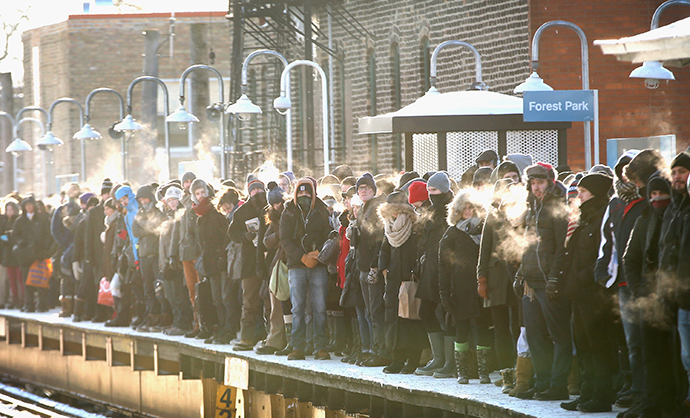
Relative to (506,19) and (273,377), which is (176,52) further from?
(273,377)

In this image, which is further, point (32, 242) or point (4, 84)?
point (4, 84)

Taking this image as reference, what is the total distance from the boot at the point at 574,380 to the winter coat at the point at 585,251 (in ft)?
3.12

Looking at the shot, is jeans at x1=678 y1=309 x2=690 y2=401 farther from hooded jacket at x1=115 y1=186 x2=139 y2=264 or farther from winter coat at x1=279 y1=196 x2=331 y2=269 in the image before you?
hooded jacket at x1=115 y1=186 x2=139 y2=264

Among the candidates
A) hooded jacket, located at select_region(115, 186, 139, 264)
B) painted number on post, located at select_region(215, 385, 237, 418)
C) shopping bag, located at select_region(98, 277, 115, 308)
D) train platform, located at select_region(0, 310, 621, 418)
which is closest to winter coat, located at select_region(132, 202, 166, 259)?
hooded jacket, located at select_region(115, 186, 139, 264)

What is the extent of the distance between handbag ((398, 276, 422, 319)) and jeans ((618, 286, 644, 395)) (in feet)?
9.11

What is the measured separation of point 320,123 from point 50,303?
10548 mm

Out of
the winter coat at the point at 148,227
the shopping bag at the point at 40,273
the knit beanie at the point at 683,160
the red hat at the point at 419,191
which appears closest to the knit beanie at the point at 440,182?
the red hat at the point at 419,191

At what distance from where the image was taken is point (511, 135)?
49.3ft

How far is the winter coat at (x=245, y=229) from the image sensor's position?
506 inches

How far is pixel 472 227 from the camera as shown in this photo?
32.8 ft

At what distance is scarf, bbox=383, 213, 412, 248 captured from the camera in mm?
10664

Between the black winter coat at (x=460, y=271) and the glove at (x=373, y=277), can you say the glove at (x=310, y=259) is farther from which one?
the black winter coat at (x=460, y=271)

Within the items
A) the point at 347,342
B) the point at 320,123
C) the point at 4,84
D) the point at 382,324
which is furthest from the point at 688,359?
the point at 4,84

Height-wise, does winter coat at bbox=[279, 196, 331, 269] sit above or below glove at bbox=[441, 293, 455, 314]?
above
